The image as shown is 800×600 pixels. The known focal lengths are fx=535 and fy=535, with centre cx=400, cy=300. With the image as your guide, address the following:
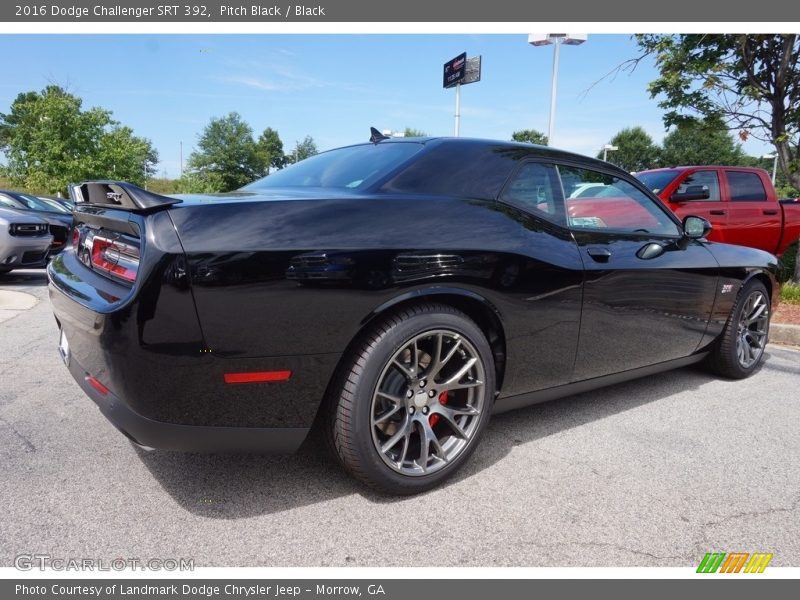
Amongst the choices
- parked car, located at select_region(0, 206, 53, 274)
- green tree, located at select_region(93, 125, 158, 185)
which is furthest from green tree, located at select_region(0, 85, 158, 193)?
parked car, located at select_region(0, 206, 53, 274)

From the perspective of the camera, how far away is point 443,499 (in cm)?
221

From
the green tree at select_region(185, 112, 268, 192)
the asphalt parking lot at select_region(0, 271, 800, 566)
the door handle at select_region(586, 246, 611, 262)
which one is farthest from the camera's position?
the green tree at select_region(185, 112, 268, 192)

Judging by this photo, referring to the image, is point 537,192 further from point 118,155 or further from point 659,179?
point 118,155

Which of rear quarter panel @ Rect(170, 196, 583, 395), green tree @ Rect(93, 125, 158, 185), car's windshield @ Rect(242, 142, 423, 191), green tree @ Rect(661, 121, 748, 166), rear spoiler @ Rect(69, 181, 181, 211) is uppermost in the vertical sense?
green tree @ Rect(661, 121, 748, 166)

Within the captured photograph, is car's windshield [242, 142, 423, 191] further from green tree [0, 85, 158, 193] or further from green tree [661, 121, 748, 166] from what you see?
green tree [661, 121, 748, 166]

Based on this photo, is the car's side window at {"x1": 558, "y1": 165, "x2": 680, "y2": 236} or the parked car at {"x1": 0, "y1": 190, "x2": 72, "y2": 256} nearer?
the car's side window at {"x1": 558, "y1": 165, "x2": 680, "y2": 236}

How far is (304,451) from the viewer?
8.45 ft

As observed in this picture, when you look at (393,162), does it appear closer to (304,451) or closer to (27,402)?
(304,451)

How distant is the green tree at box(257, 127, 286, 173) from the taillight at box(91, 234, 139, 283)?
93999 mm

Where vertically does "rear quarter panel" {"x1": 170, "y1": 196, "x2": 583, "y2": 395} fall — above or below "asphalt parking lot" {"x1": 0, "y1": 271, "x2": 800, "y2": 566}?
above

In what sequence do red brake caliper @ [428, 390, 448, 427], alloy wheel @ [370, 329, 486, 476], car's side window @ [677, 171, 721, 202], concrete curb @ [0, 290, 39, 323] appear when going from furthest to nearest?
car's side window @ [677, 171, 721, 202] → concrete curb @ [0, 290, 39, 323] → red brake caliper @ [428, 390, 448, 427] → alloy wheel @ [370, 329, 486, 476]

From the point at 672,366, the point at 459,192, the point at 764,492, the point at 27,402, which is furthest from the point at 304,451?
the point at 672,366

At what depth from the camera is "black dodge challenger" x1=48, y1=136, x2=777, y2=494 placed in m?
1.74

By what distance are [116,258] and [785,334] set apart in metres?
6.16
